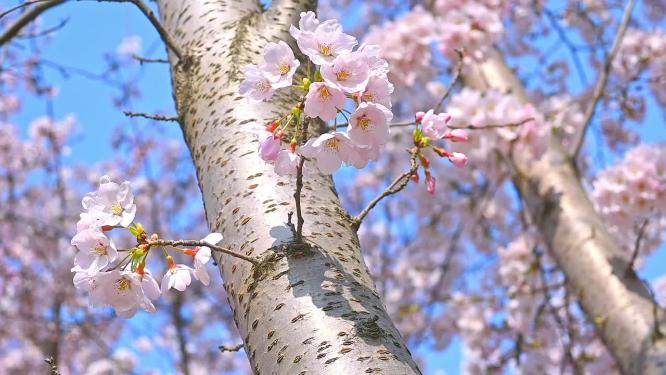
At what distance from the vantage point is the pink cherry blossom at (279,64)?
0.98 meters

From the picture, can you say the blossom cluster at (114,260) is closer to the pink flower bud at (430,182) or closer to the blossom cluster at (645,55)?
the pink flower bud at (430,182)

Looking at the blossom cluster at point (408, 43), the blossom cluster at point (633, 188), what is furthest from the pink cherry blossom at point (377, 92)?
the blossom cluster at point (408, 43)

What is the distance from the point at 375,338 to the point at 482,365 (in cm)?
481

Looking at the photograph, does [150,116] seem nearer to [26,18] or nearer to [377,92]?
[377,92]

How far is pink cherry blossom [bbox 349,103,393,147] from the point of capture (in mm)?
920

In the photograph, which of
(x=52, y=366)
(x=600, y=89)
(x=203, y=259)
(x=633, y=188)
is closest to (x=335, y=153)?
(x=203, y=259)

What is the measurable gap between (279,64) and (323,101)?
0.11 meters

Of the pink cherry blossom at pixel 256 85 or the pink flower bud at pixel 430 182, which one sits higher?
the pink cherry blossom at pixel 256 85

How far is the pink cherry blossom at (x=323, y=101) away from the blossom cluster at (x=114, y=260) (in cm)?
26

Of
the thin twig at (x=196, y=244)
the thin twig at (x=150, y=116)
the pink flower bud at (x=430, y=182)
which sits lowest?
the thin twig at (x=196, y=244)

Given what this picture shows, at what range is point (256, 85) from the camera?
1026 mm

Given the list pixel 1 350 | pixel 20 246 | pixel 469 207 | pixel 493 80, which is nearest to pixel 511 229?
pixel 469 207

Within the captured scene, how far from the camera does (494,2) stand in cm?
376

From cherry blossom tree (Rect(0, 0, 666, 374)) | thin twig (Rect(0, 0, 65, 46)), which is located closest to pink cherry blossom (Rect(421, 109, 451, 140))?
cherry blossom tree (Rect(0, 0, 666, 374))
